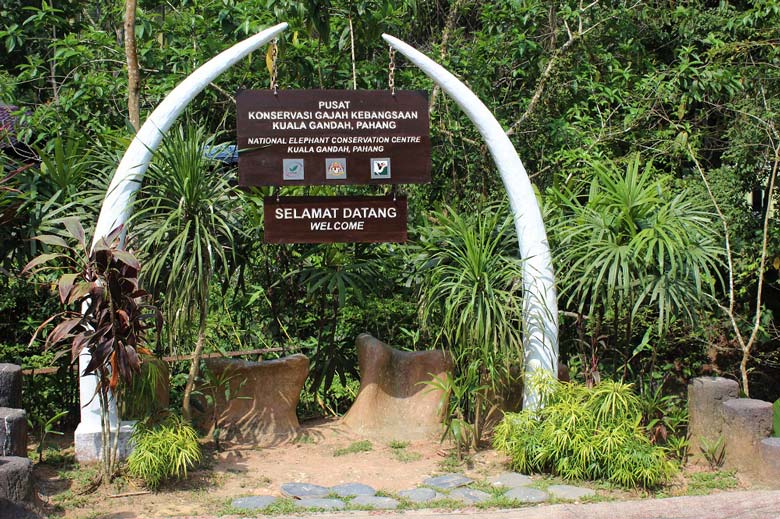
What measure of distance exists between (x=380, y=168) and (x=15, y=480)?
3297 millimetres

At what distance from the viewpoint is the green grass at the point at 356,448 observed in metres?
6.87

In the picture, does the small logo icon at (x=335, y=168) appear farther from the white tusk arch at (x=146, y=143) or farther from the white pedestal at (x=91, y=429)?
the white pedestal at (x=91, y=429)

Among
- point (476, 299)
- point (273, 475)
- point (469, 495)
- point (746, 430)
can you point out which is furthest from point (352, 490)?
point (746, 430)

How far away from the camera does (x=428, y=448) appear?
22.9 ft

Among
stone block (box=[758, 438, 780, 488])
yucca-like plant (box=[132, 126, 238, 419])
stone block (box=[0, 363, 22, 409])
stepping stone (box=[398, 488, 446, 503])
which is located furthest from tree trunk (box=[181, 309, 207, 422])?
stone block (box=[758, 438, 780, 488])

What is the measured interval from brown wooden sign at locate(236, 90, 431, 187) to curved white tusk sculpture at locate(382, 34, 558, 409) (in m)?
0.33

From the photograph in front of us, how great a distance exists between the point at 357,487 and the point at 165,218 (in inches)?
91.7

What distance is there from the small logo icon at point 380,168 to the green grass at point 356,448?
204 centimetres

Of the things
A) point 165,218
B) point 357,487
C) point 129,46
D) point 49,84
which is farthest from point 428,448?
point 49,84

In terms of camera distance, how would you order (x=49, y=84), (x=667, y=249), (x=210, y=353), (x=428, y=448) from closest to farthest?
(x=667, y=249), (x=428, y=448), (x=210, y=353), (x=49, y=84)

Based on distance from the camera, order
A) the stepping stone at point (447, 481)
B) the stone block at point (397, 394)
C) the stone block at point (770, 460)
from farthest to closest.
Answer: the stone block at point (397, 394) → the stepping stone at point (447, 481) → the stone block at point (770, 460)

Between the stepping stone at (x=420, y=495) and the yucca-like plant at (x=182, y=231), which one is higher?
the yucca-like plant at (x=182, y=231)

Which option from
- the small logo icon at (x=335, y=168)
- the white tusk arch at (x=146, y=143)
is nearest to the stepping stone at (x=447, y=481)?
the small logo icon at (x=335, y=168)

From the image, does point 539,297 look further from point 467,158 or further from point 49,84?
point 49,84
